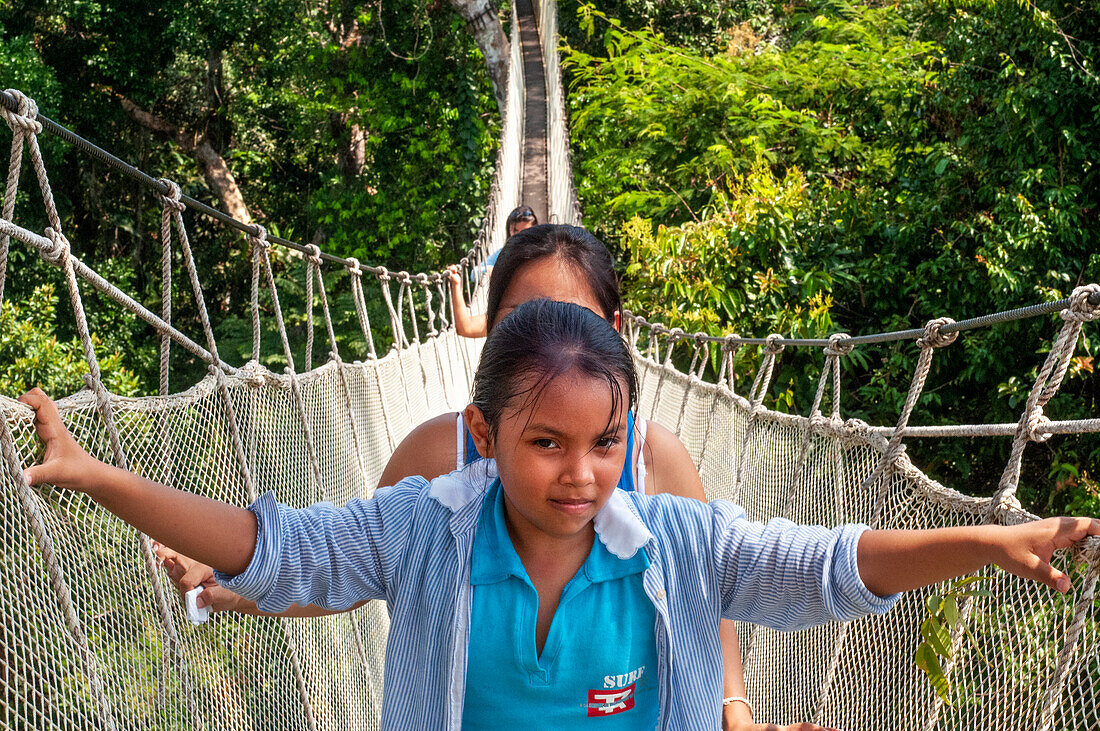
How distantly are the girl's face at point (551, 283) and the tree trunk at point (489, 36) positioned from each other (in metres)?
7.34

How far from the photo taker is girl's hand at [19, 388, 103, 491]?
1.95 feet

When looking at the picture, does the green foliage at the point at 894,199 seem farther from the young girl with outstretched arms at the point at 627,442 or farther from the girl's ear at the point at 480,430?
the girl's ear at the point at 480,430

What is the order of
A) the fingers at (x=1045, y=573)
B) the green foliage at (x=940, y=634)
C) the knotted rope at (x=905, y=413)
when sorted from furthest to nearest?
the knotted rope at (x=905, y=413) → the green foliage at (x=940, y=634) → the fingers at (x=1045, y=573)

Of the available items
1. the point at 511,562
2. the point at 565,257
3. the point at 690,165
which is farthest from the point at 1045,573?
the point at 690,165

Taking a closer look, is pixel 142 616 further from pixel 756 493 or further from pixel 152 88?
pixel 152 88

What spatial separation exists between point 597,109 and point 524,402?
5.60 metres

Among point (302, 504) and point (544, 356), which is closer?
point (544, 356)

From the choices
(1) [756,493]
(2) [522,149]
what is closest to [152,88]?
(2) [522,149]

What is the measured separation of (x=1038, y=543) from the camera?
0.59 m

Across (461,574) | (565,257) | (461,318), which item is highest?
(565,257)

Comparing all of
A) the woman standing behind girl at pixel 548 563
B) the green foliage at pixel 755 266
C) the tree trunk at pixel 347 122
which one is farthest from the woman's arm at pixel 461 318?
the tree trunk at pixel 347 122

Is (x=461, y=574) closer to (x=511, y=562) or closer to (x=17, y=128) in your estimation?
(x=511, y=562)

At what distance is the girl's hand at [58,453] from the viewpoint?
1.95 feet

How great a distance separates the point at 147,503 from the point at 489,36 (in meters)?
8.17
